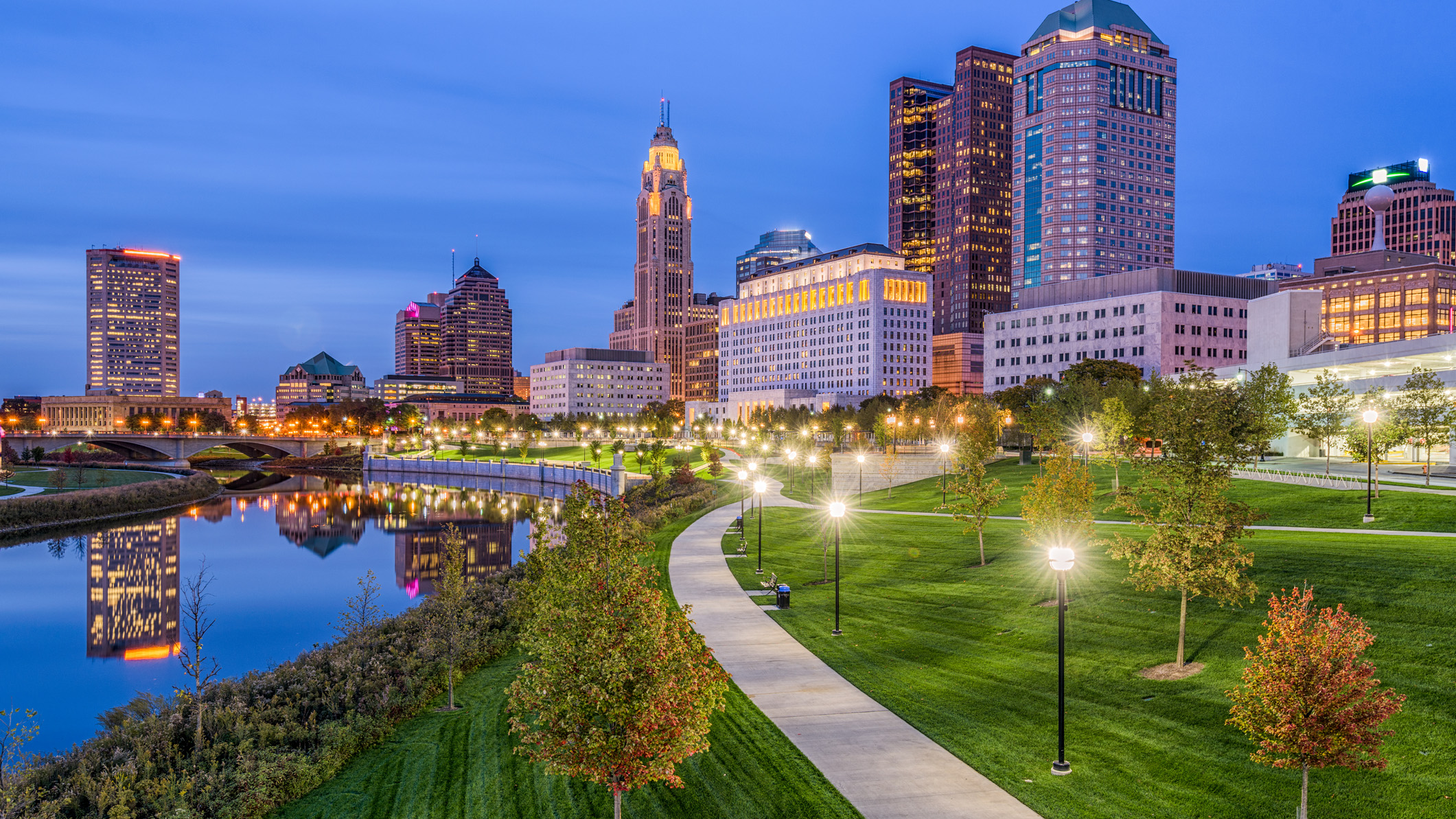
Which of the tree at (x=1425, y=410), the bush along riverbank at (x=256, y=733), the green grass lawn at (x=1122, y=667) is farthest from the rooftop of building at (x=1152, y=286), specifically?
the bush along riverbank at (x=256, y=733)

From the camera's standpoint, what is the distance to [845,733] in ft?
56.2

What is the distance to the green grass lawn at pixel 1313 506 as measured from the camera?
30984mm

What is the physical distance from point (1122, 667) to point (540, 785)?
544 inches

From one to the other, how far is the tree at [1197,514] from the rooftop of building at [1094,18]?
203m

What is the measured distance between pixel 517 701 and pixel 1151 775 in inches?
442

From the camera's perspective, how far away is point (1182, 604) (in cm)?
1900

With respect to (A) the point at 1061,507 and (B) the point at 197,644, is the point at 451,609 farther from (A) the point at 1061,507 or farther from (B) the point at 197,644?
(A) the point at 1061,507

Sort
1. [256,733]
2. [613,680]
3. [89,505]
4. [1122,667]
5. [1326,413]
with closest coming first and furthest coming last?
[613,680]
[256,733]
[1122,667]
[1326,413]
[89,505]

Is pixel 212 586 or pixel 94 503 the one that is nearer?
pixel 212 586

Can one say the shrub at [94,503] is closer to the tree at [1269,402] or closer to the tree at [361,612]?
the tree at [361,612]

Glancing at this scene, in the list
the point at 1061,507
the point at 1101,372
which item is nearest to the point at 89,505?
the point at 1061,507

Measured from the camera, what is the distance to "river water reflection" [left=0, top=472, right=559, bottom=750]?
30.5 m

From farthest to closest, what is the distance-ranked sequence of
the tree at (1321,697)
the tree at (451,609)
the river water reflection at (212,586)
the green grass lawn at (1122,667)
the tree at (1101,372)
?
the tree at (1101,372) < the river water reflection at (212,586) < the tree at (451,609) < the green grass lawn at (1122,667) < the tree at (1321,697)

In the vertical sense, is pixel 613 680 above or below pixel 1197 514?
below
